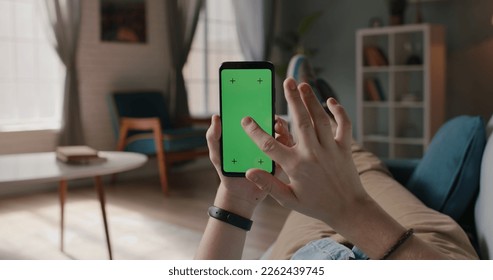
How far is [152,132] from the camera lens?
3090 mm

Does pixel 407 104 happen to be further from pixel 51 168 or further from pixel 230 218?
pixel 230 218

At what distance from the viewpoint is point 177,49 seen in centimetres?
356

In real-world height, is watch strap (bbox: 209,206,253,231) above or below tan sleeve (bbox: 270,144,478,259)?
above

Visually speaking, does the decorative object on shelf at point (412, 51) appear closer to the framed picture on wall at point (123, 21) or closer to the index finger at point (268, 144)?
the framed picture on wall at point (123, 21)

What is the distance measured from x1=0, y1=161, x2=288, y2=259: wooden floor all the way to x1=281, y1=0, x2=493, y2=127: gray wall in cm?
163

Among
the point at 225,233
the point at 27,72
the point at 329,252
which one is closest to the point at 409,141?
the point at 27,72

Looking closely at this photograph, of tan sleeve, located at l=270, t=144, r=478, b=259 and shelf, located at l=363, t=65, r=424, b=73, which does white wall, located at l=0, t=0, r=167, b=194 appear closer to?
shelf, located at l=363, t=65, r=424, b=73

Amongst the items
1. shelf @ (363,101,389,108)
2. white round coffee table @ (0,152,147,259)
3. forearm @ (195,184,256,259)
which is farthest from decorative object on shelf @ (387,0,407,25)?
forearm @ (195,184,256,259)

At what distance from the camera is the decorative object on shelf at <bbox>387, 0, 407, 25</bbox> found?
346 centimetres

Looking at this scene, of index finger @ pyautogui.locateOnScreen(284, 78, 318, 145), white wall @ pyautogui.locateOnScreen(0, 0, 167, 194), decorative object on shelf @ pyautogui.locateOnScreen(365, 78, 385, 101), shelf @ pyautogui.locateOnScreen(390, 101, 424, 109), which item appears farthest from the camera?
decorative object on shelf @ pyautogui.locateOnScreen(365, 78, 385, 101)

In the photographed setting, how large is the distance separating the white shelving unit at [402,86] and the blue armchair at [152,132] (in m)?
1.17

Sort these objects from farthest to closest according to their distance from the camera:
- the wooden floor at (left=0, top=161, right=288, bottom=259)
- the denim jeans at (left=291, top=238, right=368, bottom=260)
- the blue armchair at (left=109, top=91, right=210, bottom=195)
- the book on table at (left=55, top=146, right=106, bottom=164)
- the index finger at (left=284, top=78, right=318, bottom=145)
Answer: the blue armchair at (left=109, top=91, right=210, bottom=195)
the wooden floor at (left=0, top=161, right=288, bottom=259)
the book on table at (left=55, top=146, right=106, bottom=164)
the denim jeans at (left=291, top=238, right=368, bottom=260)
the index finger at (left=284, top=78, right=318, bottom=145)

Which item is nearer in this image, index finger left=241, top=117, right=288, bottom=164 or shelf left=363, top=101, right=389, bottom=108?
index finger left=241, top=117, right=288, bottom=164

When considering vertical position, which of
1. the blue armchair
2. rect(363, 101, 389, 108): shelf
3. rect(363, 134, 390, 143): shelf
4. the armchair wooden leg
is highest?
rect(363, 101, 389, 108): shelf
